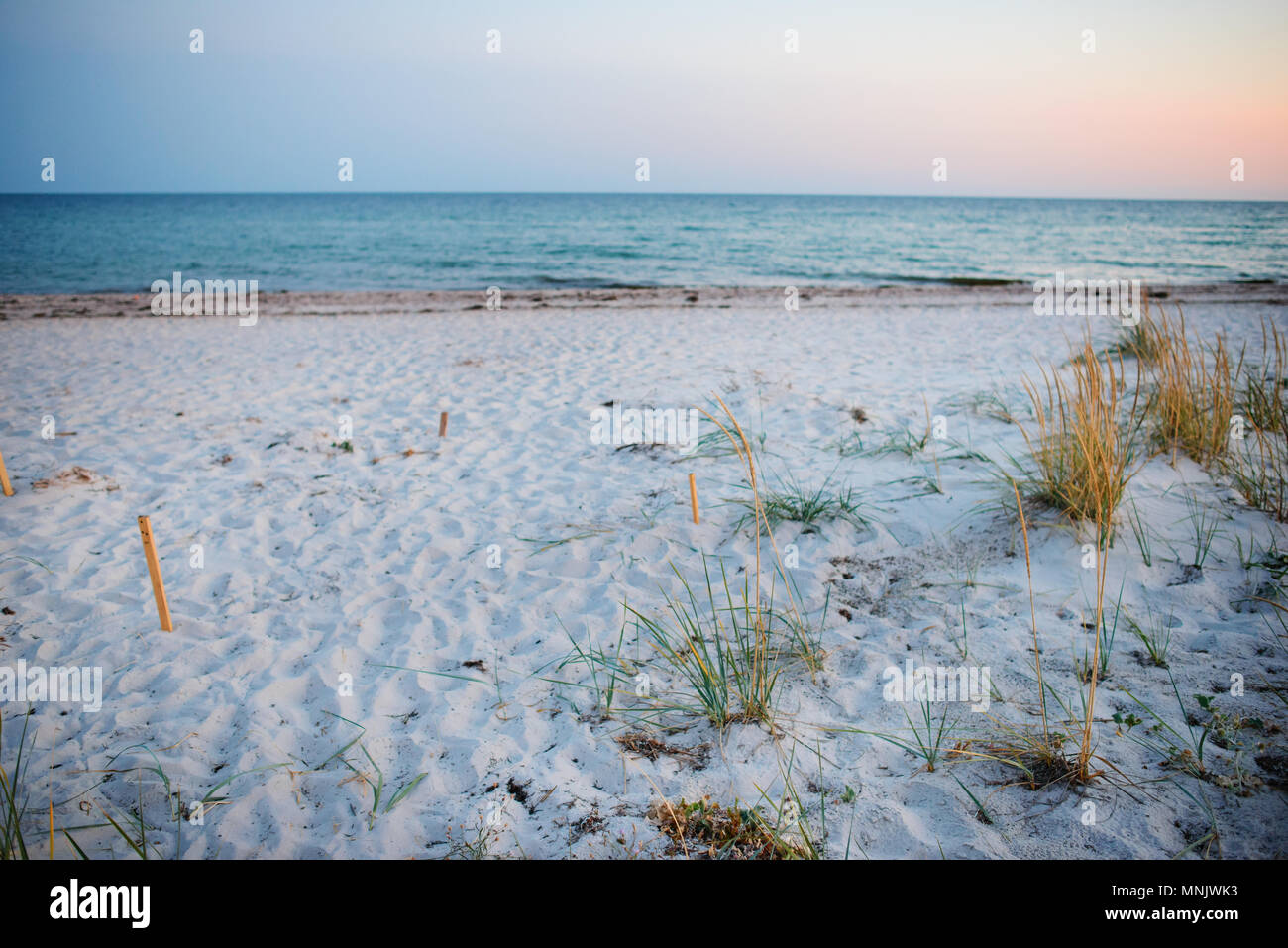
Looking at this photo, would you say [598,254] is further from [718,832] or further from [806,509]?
[718,832]

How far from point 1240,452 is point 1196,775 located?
283 cm

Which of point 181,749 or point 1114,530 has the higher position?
point 1114,530

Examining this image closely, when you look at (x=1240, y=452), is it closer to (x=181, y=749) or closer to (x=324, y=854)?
(x=324, y=854)

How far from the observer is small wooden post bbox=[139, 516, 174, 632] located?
2.65 metres

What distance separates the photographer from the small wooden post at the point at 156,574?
2654 mm

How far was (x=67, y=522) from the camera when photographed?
12.4 ft
